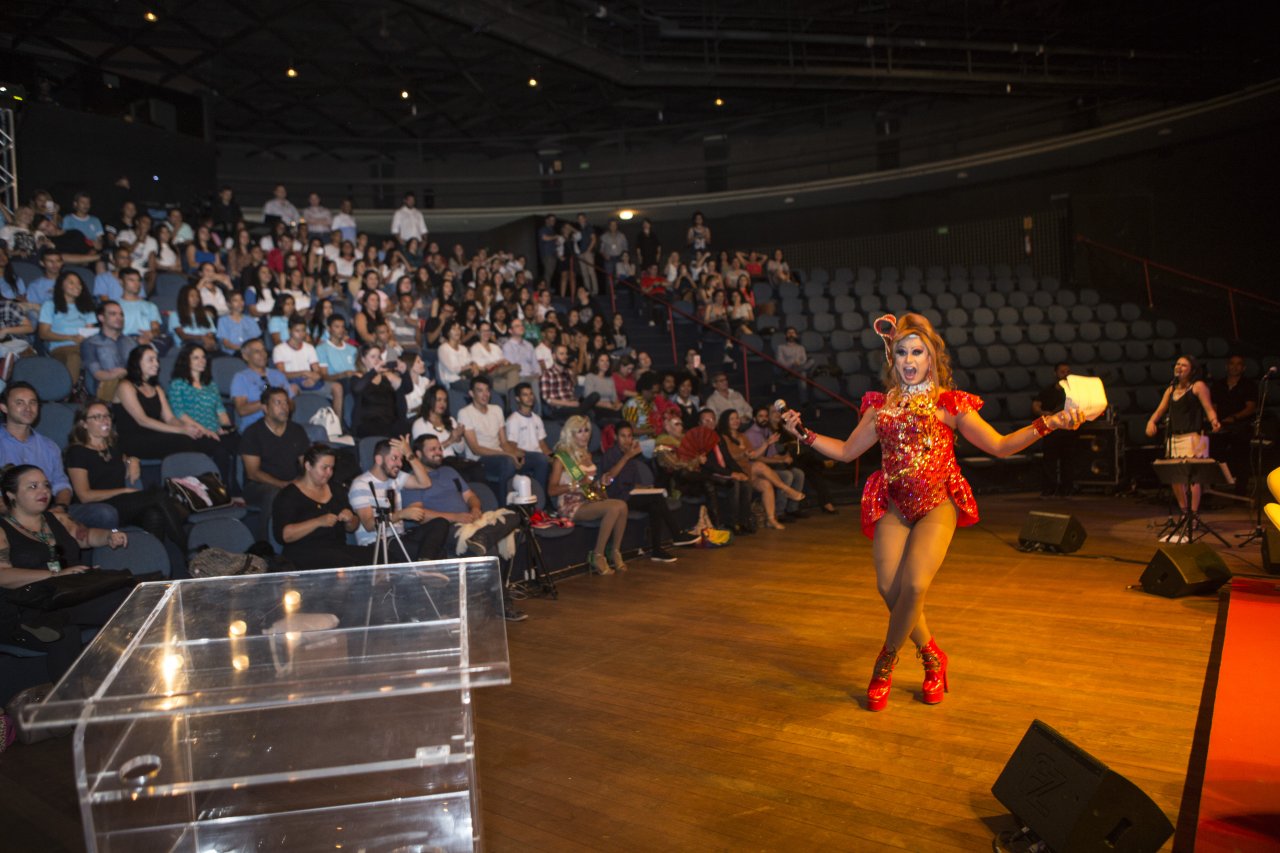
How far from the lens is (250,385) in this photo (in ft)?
22.6

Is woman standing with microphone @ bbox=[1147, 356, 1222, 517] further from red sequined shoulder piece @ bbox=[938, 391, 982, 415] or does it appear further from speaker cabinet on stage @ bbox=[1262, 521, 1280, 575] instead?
red sequined shoulder piece @ bbox=[938, 391, 982, 415]

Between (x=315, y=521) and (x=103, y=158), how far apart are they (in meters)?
9.34

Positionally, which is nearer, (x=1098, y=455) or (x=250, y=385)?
(x=250, y=385)

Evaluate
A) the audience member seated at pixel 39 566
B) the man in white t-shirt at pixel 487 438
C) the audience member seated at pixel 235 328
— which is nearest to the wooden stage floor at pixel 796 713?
the audience member seated at pixel 39 566

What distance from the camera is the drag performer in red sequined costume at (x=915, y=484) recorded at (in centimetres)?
370

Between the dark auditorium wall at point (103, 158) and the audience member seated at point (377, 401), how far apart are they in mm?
6035

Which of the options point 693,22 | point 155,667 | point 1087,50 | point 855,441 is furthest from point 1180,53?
point 155,667

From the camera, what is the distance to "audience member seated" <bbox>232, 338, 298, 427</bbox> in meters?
6.77

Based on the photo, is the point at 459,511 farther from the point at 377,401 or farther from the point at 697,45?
the point at 697,45

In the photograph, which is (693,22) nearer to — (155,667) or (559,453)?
(559,453)

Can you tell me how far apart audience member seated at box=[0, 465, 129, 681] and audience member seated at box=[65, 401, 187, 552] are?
54 centimetres

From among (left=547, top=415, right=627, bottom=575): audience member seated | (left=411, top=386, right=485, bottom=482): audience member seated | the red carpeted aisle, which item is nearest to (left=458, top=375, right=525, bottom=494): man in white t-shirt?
(left=411, top=386, right=485, bottom=482): audience member seated

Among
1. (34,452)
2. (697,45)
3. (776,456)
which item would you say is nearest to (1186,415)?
(776,456)

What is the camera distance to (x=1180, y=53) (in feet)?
40.8
